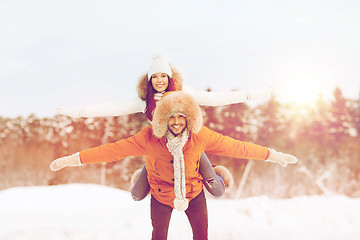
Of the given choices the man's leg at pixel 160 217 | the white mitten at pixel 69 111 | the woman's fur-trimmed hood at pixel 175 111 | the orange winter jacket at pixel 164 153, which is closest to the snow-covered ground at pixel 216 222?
the man's leg at pixel 160 217

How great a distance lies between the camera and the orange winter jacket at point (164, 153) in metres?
2.99

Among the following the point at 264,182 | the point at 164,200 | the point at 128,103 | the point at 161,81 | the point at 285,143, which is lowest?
the point at 264,182

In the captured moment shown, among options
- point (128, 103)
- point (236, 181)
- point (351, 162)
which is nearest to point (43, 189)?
point (128, 103)

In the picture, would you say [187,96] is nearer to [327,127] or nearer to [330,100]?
[327,127]

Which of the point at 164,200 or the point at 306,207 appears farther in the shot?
the point at 306,207

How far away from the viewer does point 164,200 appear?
3.16 metres

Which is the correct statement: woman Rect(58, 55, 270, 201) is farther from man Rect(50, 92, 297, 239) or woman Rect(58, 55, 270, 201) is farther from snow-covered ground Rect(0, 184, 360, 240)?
snow-covered ground Rect(0, 184, 360, 240)

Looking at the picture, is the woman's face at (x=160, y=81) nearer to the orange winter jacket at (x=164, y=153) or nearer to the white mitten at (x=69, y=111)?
the orange winter jacket at (x=164, y=153)

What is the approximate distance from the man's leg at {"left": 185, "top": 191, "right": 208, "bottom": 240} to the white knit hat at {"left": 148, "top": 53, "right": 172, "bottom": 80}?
123 centimetres

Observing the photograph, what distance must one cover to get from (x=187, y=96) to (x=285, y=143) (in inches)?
777

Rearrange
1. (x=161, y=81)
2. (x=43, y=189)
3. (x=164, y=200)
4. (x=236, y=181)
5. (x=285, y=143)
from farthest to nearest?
1. (x=285, y=143)
2. (x=236, y=181)
3. (x=43, y=189)
4. (x=161, y=81)
5. (x=164, y=200)

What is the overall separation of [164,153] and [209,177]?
52 cm

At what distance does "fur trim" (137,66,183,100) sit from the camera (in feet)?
11.1

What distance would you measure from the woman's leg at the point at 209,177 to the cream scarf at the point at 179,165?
28cm
